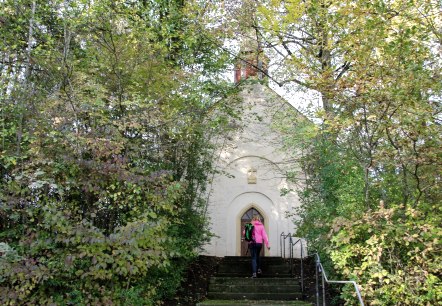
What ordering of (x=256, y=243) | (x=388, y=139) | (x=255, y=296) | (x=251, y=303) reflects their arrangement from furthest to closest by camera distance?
(x=256, y=243), (x=255, y=296), (x=251, y=303), (x=388, y=139)

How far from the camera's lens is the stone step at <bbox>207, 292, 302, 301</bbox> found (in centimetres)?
921

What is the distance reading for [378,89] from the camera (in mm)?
6559

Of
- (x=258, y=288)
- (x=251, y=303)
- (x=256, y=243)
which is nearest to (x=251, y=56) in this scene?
(x=256, y=243)

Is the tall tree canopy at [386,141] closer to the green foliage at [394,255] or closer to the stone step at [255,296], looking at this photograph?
the green foliage at [394,255]

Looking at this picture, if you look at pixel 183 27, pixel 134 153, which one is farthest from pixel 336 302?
pixel 183 27

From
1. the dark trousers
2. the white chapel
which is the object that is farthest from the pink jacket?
the white chapel

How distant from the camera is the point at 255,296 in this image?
9.23 meters

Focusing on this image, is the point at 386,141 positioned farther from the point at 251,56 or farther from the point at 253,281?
the point at 251,56

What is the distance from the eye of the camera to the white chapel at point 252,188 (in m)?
15.5

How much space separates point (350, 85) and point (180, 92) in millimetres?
3439

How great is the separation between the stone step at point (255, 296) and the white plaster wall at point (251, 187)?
19.6 feet

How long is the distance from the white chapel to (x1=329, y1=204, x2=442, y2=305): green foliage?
8742 millimetres

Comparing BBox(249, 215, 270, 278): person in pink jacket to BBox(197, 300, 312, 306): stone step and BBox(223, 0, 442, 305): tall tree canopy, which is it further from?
BBox(223, 0, 442, 305): tall tree canopy

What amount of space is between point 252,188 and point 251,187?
0.05 metres
